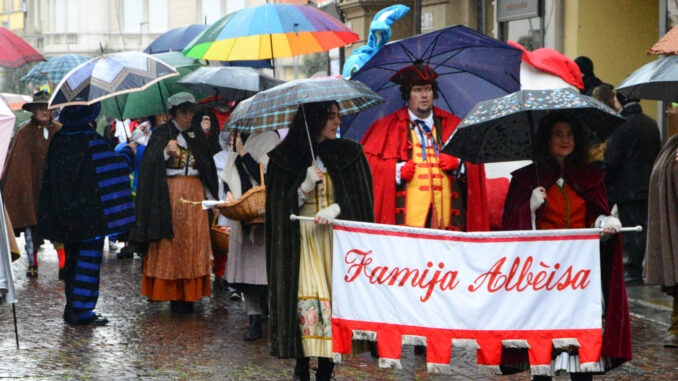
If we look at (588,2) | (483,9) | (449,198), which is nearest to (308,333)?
(449,198)

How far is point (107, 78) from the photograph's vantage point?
28.4 feet

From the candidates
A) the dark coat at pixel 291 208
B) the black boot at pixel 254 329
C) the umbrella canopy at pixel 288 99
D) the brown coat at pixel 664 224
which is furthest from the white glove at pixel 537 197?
the black boot at pixel 254 329

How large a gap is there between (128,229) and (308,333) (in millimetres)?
3477

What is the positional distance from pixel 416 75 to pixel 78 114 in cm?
340

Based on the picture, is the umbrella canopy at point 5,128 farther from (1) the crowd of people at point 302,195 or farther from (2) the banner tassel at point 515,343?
(2) the banner tassel at point 515,343

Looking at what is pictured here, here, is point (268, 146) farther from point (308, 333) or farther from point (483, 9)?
point (483, 9)

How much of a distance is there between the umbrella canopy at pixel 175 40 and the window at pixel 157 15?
41249mm

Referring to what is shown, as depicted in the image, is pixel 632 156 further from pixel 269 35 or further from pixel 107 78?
pixel 107 78

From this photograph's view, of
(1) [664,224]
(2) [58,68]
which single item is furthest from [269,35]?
(2) [58,68]

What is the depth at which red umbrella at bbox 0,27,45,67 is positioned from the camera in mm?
10234

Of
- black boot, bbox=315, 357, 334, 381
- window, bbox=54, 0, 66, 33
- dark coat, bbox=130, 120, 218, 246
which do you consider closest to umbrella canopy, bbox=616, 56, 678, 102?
black boot, bbox=315, 357, 334, 381

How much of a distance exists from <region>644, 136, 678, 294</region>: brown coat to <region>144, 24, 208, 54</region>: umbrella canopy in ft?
24.4

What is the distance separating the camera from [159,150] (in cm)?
948

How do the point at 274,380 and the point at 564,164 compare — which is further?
the point at 274,380
